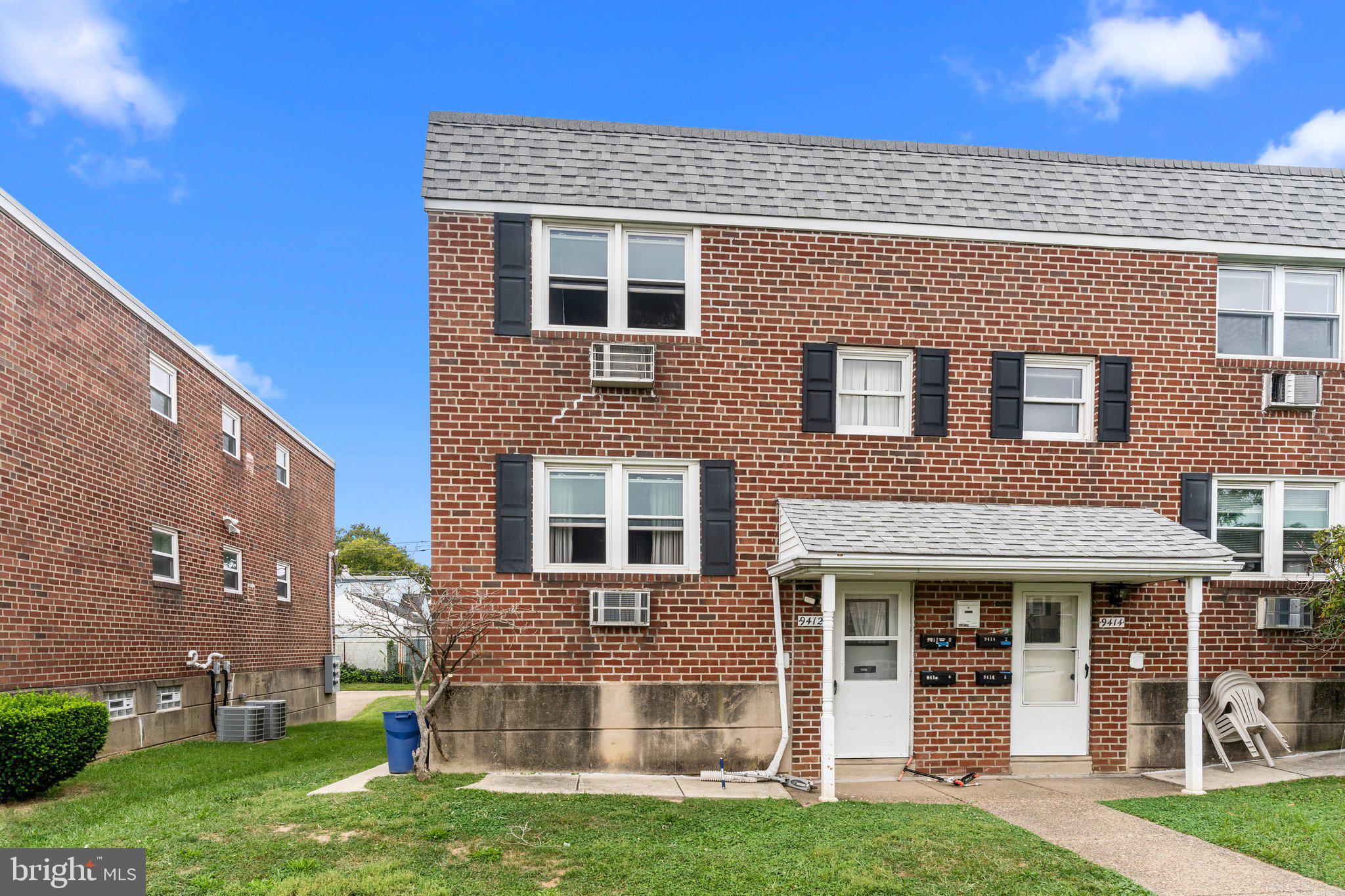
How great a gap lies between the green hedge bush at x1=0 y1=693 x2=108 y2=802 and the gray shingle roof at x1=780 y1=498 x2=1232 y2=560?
7712 millimetres

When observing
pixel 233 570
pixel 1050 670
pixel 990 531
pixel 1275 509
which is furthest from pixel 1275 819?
pixel 233 570

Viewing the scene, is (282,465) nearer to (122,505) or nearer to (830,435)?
(122,505)

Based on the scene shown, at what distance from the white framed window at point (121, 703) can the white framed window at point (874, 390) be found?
10.4 metres

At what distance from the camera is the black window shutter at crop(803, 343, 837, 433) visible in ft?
34.8

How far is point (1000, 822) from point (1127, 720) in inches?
151

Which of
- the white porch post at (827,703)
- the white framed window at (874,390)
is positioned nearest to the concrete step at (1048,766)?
the white porch post at (827,703)

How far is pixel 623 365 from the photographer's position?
1015 centimetres

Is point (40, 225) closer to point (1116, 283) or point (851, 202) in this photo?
point (851, 202)

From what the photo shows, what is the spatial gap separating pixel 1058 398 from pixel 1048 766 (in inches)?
174

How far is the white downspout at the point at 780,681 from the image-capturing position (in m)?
9.91

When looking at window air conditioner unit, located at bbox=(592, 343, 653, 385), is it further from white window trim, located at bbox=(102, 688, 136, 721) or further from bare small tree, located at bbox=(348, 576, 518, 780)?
white window trim, located at bbox=(102, 688, 136, 721)

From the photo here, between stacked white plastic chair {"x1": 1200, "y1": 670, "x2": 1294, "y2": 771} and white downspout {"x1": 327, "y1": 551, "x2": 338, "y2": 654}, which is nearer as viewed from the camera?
stacked white plastic chair {"x1": 1200, "y1": 670, "x2": 1294, "y2": 771}

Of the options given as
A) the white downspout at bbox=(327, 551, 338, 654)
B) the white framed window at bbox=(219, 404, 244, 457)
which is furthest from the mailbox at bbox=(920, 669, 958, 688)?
the white downspout at bbox=(327, 551, 338, 654)

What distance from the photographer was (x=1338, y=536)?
35.2 feet
